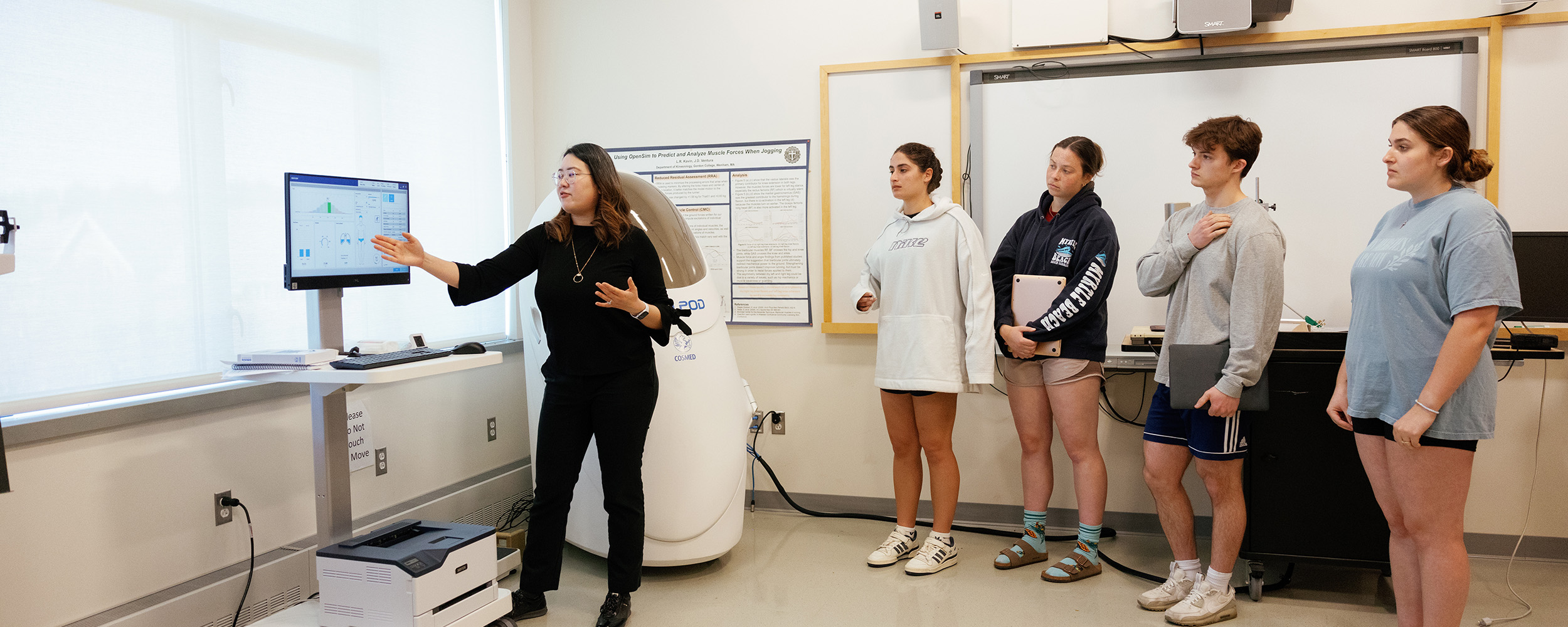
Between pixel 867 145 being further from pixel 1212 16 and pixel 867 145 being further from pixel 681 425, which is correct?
pixel 681 425

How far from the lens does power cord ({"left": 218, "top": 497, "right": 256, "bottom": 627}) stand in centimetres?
223

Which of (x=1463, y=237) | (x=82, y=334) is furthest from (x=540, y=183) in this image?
(x=1463, y=237)

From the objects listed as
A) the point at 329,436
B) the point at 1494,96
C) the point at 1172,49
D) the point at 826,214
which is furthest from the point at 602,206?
the point at 1494,96

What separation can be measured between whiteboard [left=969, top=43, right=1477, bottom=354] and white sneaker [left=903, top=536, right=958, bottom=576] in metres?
0.99

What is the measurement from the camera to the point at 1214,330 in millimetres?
2268

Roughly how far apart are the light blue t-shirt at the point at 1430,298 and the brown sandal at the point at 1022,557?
118 centimetres

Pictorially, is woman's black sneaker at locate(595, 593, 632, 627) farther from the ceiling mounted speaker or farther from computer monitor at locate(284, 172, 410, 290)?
the ceiling mounted speaker

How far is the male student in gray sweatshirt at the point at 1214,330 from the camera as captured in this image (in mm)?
2178

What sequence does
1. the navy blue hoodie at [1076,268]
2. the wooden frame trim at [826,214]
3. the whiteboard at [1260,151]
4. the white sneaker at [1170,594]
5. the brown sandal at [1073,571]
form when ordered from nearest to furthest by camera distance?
the white sneaker at [1170,594]
the navy blue hoodie at [1076,268]
the brown sandal at [1073,571]
the whiteboard at [1260,151]
the wooden frame trim at [826,214]

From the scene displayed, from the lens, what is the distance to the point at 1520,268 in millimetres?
2547

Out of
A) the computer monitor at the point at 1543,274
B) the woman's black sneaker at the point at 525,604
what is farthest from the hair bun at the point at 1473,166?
the woman's black sneaker at the point at 525,604

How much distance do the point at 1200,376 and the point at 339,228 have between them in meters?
2.29

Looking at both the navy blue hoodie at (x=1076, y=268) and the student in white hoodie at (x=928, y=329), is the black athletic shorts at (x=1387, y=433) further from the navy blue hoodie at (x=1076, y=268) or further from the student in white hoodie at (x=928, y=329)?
the student in white hoodie at (x=928, y=329)

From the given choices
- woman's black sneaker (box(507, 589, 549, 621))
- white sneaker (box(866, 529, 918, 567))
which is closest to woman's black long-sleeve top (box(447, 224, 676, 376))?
woman's black sneaker (box(507, 589, 549, 621))
